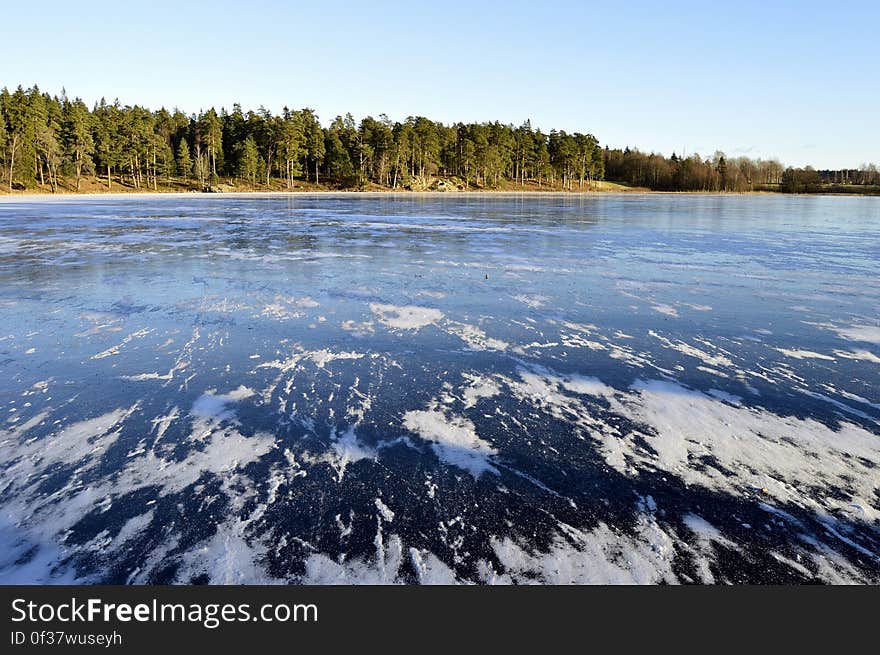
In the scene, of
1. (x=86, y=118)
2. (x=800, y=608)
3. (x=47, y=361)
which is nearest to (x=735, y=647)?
(x=800, y=608)

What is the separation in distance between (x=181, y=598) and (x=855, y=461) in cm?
458

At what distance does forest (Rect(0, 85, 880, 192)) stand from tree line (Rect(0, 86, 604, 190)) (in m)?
0.20

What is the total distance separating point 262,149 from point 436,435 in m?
92.2

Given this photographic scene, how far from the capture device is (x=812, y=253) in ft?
54.7

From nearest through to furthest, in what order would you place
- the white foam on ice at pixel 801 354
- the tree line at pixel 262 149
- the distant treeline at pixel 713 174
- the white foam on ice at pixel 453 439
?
1. the white foam on ice at pixel 453 439
2. the white foam on ice at pixel 801 354
3. the tree line at pixel 262 149
4. the distant treeline at pixel 713 174

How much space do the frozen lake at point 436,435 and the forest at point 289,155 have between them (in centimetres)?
7001

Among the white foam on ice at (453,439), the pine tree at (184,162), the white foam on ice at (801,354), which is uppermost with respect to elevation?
the pine tree at (184,162)

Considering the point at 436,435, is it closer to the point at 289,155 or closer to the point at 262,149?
the point at 289,155

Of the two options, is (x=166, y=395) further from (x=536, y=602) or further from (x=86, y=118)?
(x=86, y=118)

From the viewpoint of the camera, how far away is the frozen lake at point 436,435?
9.84 feet

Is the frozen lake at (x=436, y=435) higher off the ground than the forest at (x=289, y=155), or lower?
lower

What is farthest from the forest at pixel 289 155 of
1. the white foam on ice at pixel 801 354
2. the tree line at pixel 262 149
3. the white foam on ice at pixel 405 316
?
the white foam on ice at pixel 801 354

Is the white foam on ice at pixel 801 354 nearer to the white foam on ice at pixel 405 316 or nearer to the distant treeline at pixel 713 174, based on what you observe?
the white foam on ice at pixel 405 316

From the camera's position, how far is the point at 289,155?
8406cm
